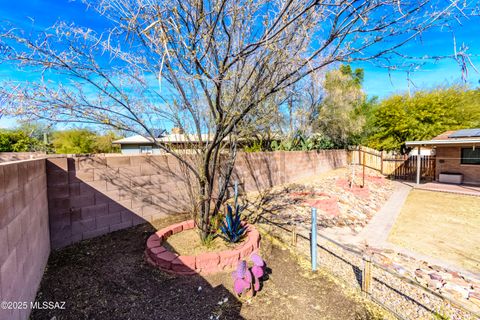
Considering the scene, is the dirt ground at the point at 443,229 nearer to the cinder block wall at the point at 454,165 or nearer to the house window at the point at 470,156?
the cinder block wall at the point at 454,165

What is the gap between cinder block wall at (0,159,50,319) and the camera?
5.08ft

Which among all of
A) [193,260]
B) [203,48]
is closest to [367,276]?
[193,260]

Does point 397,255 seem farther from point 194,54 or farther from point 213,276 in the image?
point 194,54

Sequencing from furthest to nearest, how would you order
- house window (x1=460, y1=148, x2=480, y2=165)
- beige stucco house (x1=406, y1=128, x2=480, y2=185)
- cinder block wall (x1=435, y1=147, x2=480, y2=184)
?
cinder block wall (x1=435, y1=147, x2=480, y2=184) < house window (x1=460, y1=148, x2=480, y2=165) < beige stucco house (x1=406, y1=128, x2=480, y2=185)

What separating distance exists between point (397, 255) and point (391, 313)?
1.92 metres

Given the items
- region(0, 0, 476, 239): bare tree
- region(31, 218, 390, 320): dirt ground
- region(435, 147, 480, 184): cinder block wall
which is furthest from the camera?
region(435, 147, 480, 184): cinder block wall

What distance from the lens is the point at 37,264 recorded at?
242 cm

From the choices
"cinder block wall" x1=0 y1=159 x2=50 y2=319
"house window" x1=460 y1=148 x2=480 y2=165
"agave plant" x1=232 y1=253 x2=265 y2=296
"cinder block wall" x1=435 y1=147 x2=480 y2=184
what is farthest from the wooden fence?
"cinder block wall" x1=0 y1=159 x2=50 y2=319

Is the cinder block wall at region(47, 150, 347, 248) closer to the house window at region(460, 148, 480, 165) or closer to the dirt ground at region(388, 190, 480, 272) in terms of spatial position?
the dirt ground at region(388, 190, 480, 272)

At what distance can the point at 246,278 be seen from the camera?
2402 millimetres

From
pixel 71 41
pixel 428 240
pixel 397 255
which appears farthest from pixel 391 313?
pixel 71 41

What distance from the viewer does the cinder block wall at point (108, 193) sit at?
3418 mm

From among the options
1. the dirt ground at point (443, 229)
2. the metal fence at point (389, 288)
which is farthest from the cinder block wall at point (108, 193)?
the dirt ground at point (443, 229)

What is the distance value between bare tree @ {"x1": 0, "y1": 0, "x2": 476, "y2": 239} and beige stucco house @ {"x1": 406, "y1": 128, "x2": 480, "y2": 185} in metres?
11.3
